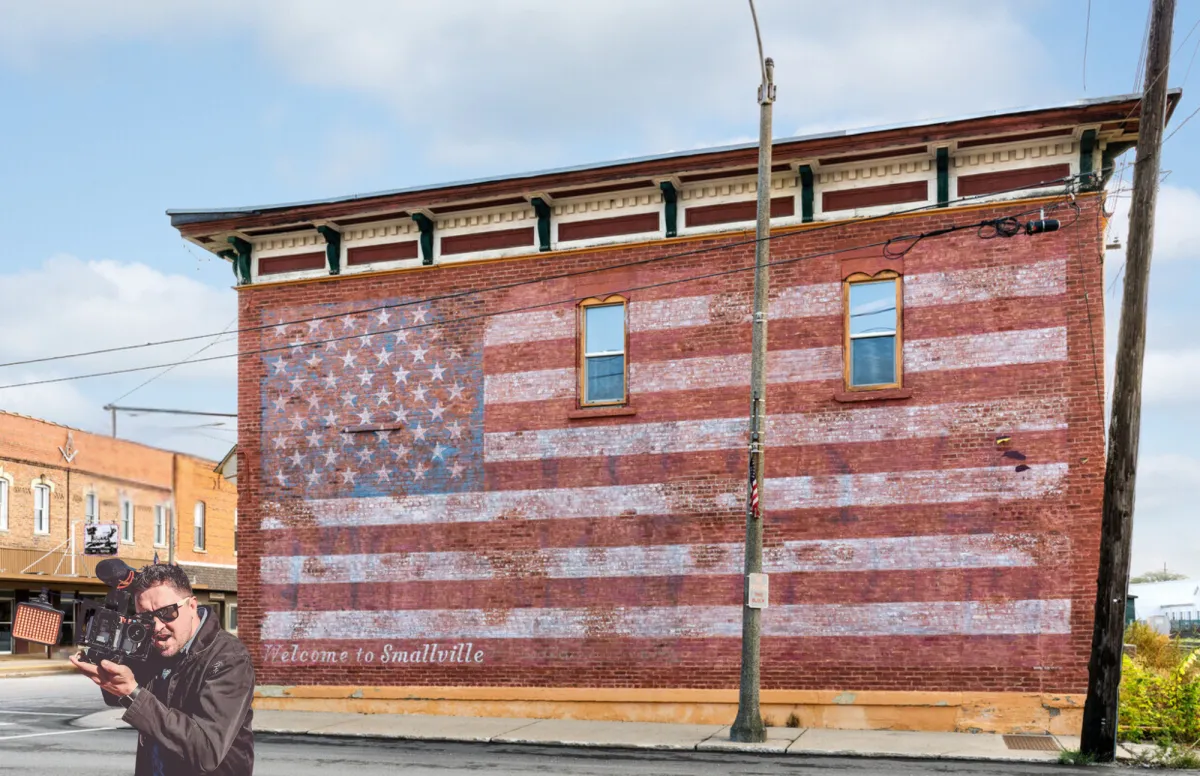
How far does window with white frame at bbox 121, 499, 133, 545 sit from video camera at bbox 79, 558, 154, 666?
0.81 feet

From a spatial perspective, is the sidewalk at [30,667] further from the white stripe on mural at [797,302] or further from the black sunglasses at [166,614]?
the black sunglasses at [166,614]

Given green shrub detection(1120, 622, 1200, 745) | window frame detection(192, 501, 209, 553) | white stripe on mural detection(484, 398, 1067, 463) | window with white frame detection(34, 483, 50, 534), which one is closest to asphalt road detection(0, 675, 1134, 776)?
green shrub detection(1120, 622, 1200, 745)

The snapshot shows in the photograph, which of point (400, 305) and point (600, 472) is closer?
point (600, 472)

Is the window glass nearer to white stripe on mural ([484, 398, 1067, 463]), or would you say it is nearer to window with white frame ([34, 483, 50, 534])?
white stripe on mural ([484, 398, 1067, 463])

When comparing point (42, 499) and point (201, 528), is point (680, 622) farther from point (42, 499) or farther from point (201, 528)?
point (201, 528)

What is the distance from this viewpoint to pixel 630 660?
19.6 metres

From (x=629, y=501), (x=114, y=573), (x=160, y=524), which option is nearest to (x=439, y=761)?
Result: (x=629, y=501)

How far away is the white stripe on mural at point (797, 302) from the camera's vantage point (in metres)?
18.3

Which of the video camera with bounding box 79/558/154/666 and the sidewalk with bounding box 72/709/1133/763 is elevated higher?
the video camera with bounding box 79/558/154/666

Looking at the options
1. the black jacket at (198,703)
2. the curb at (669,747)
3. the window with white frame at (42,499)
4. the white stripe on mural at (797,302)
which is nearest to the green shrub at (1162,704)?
the curb at (669,747)

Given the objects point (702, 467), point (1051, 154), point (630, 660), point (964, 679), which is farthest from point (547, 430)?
point (1051, 154)

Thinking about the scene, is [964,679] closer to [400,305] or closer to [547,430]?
[547,430]

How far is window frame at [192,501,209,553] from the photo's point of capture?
Answer: 4.65 meters

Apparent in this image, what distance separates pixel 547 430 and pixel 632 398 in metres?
1.56
